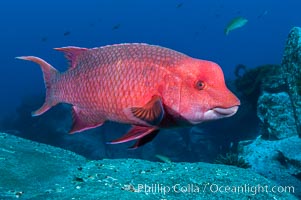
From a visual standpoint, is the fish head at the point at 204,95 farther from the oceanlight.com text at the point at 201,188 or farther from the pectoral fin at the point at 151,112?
the oceanlight.com text at the point at 201,188

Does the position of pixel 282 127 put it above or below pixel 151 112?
above

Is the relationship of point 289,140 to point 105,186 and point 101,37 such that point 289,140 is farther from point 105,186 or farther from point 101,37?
point 101,37

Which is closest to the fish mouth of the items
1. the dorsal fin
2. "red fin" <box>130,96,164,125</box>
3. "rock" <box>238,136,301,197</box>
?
"red fin" <box>130,96,164,125</box>

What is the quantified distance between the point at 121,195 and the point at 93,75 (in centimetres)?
135

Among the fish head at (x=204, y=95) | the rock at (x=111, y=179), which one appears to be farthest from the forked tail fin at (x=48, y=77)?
the fish head at (x=204, y=95)

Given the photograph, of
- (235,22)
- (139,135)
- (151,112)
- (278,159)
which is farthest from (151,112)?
(235,22)

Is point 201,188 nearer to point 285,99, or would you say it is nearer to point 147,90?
point 147,90

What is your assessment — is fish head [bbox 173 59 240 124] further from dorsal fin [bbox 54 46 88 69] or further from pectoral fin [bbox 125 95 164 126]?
dorsal fin [bbox 54 46 88 69]

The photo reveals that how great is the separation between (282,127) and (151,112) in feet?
20.6

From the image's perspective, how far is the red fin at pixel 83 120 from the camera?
2803mm

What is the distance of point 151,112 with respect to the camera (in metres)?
2.35

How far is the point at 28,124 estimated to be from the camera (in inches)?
629

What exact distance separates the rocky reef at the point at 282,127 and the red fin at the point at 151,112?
15.4 feet

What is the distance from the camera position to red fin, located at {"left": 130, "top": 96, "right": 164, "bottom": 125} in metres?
2.34
